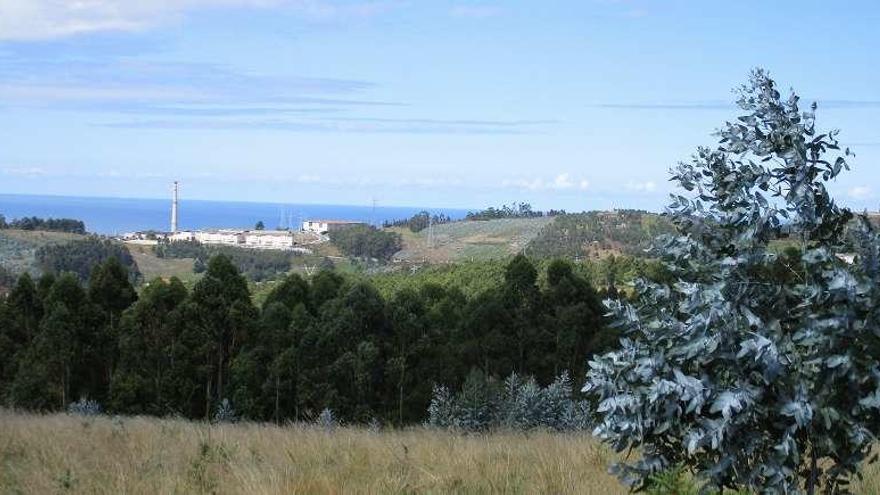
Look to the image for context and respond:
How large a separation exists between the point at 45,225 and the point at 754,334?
10529cm

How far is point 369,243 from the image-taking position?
93.4 m

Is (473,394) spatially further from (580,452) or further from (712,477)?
(712,477)

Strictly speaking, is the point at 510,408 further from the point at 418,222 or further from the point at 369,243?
the point at 418,222

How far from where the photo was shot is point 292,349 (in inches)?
875

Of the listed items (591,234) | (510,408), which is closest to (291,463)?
(510,408)

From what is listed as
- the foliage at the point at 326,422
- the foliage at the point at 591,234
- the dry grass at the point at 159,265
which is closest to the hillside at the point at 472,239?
the foliage at the point at 591,234

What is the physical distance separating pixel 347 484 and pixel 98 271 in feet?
72.4

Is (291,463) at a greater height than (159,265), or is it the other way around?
(291,463)

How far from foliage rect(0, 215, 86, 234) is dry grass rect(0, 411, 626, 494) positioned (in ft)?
313

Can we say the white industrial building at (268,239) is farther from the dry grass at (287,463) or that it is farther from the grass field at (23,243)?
the dry grass at (287,463)

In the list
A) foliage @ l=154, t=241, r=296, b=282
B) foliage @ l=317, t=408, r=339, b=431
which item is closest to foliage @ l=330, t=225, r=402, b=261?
Answer: foliage @ l=154, t=241, r=296, b=282

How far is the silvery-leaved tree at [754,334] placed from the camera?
3.96 meters

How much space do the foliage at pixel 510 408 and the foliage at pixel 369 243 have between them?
74110 mm

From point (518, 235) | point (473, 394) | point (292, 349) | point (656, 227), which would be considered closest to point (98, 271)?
point (292, 349)
